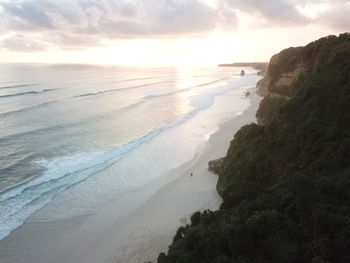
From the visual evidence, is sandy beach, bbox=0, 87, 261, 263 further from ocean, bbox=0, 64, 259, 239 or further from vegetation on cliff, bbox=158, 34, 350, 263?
vegetation on cliff, bbox=158, 34, 350, 263

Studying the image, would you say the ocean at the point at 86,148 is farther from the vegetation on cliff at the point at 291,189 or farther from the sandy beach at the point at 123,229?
the vegetation on cliff at the point at 291,189

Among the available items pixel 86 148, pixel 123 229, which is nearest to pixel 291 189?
pixel 123 229

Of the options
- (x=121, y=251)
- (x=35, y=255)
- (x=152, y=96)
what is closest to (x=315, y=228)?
(x=121, y=251)

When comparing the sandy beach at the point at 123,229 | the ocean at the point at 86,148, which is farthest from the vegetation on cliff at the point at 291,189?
the ocean at the point at 86,148

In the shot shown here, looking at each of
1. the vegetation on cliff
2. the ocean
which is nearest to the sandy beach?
the ocean

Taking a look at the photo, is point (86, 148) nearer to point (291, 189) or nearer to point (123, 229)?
point (123, 229)

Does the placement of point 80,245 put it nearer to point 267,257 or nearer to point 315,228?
point 267,257
